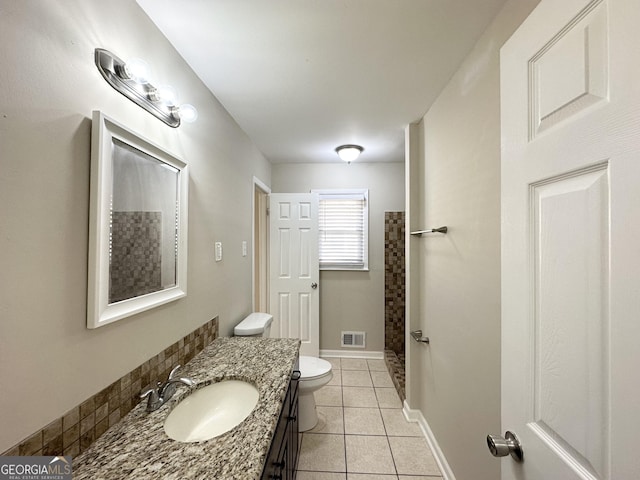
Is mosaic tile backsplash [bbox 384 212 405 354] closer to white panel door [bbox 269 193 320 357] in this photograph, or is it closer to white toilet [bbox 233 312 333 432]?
white panel door [bbox 269 193 320 357]

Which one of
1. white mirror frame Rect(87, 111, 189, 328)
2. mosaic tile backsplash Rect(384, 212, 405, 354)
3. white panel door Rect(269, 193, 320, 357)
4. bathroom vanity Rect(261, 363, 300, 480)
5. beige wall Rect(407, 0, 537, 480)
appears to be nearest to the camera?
white mirror frame Rect(87, 111, 189, 328)

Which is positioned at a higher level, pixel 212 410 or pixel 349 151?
pixel 349 151

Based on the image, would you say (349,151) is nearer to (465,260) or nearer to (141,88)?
(465,260)

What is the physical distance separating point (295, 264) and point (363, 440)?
1779 mm

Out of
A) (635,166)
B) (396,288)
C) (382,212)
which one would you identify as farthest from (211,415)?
(382,212)

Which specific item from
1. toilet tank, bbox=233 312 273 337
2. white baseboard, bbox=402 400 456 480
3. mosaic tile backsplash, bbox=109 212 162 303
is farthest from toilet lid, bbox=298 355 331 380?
mosaic tile backsplash, bbox=109 212 162 303

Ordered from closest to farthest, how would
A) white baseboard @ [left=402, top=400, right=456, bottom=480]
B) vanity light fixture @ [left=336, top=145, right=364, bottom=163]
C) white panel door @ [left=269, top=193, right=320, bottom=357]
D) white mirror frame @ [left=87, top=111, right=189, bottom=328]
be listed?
white mirror frame @ [left=87, top=111, right=189, bottom=328], white baseboard @ [left=402, top=400, right=456, bottom=480], vanity light fixture @ [left=336, top=145, right=364, bottom=163], white panel door @ [left=269, top=193, right=320, bottom=357]

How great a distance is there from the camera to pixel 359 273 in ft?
10.8

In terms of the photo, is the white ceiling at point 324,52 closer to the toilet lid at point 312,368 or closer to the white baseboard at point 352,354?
the toilet lid at point 312,368

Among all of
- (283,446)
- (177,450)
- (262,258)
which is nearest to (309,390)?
(283,446)

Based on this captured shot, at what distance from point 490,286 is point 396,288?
6.86ft

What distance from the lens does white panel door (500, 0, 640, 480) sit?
0.42m

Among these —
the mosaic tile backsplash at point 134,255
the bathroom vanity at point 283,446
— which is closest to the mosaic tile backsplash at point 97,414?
the mosaic tile backsplash at point 134,255

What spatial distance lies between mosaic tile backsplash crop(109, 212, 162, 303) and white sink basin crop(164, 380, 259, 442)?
0.49m
